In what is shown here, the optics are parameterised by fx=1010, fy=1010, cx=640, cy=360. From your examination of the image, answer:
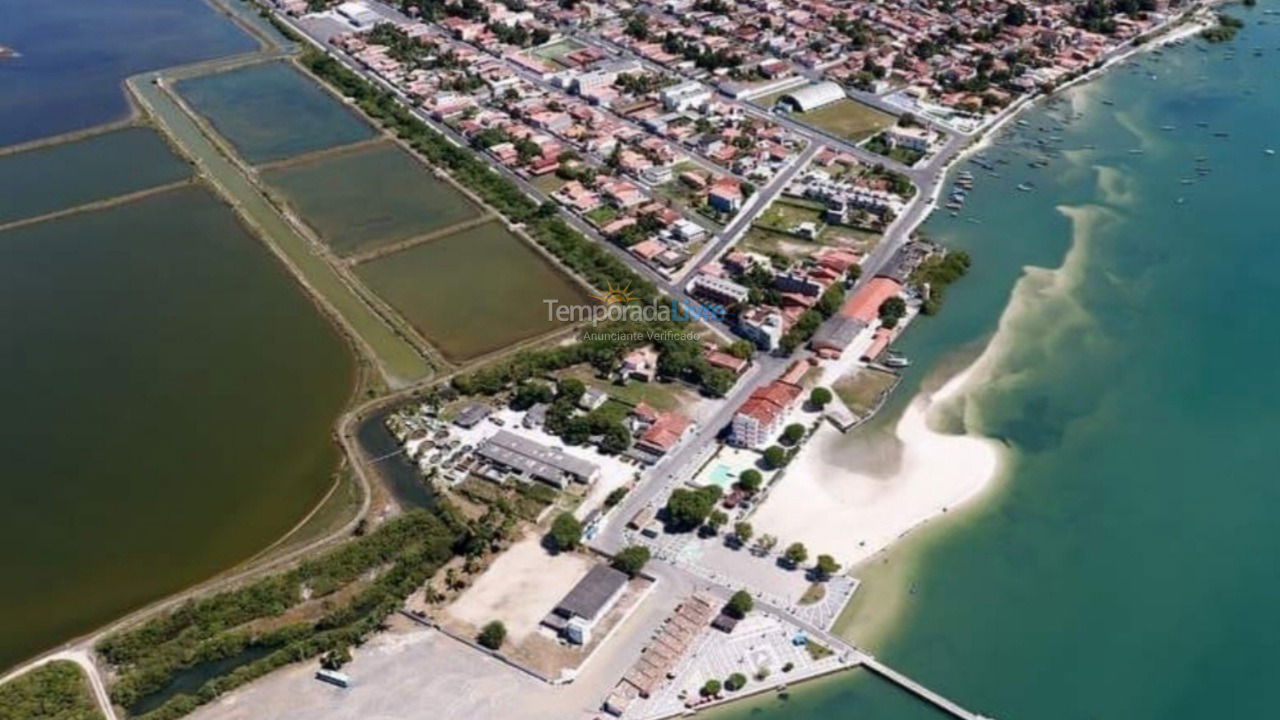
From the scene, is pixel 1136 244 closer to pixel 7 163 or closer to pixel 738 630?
pixel 738 630

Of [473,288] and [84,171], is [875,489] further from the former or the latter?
[84,171]

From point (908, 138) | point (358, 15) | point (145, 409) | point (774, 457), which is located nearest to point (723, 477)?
point (774, 457)

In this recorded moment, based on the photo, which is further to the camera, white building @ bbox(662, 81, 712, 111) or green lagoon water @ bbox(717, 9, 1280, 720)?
white building @ bbox(662, 81, 712, 111)

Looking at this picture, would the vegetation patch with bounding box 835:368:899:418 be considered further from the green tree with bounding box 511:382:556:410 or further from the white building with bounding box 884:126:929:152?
the white building with bounding box 884:126:929:152

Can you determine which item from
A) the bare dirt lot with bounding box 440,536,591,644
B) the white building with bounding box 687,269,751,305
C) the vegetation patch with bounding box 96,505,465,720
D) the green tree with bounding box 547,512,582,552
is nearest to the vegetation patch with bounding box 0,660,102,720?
the vegetation patch with bounding box 96,505,465,720

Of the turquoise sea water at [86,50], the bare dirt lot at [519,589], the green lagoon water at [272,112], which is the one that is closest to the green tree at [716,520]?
the bare dirt lot at [519,589]
